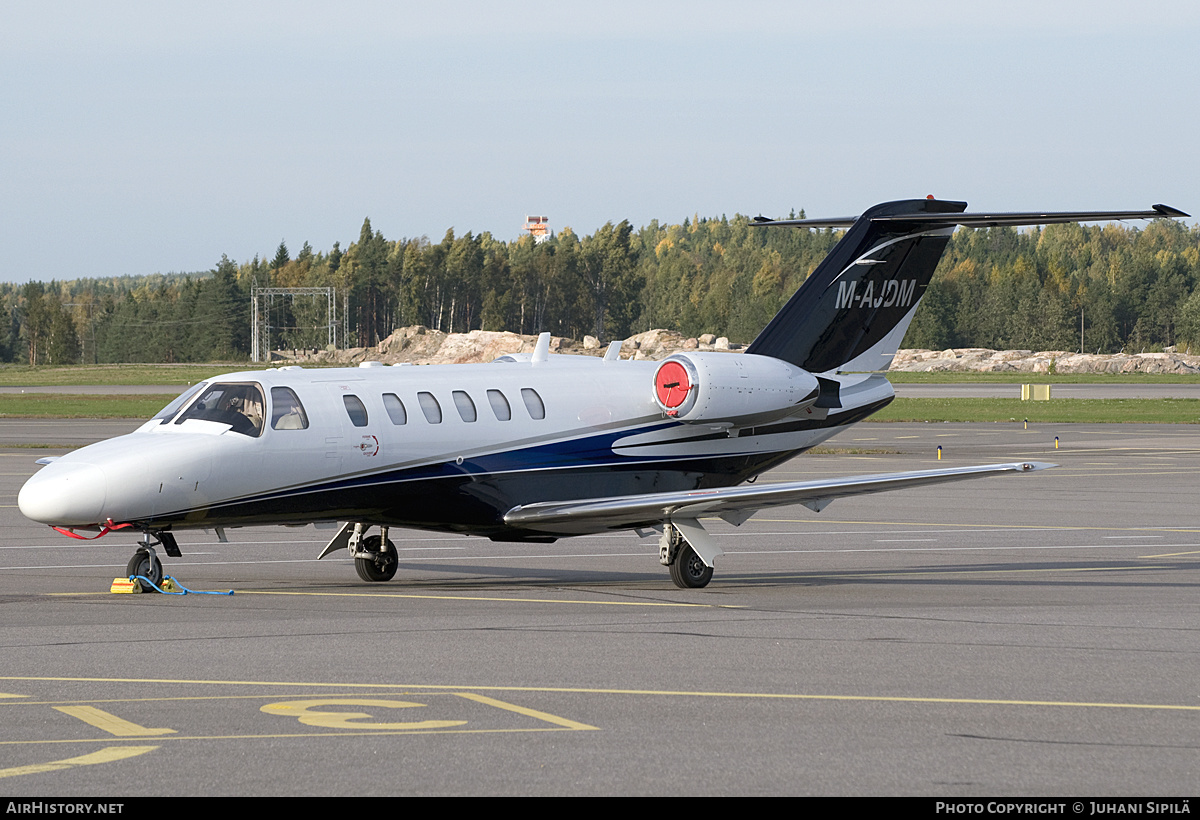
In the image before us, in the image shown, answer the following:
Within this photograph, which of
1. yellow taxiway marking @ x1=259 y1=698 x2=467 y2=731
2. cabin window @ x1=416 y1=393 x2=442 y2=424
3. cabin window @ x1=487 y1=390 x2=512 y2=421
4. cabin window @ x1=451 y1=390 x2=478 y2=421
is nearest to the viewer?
A: yellow taxiway marking @ x1=259 y1=698 x2=467 y2=731

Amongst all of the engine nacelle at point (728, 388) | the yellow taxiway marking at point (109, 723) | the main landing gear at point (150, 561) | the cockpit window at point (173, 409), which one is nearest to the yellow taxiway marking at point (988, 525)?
the engine nacelle at point (728, 388)

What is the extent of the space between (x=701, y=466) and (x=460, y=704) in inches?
429

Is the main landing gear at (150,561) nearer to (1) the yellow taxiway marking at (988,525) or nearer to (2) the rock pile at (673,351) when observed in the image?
(1) the yellow taxiway marking at (988,525)

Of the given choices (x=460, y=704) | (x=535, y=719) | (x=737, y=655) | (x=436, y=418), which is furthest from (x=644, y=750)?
(x=436, y=418)

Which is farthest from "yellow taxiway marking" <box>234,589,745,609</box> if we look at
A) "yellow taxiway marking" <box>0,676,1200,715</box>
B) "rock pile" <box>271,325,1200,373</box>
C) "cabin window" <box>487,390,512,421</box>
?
"rock pile" <box>271,325,1200,373</box>

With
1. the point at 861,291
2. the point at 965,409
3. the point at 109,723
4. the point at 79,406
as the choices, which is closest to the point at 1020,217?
the point at 861,291

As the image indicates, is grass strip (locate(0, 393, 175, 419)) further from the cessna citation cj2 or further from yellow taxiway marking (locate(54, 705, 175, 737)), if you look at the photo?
yellow taxiway marking (locate(54, 705, 175, 737))

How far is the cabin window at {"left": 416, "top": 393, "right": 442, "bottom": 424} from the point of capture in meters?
20.0

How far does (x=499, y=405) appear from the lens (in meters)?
20.6

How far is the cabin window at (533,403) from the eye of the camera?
2073 cm

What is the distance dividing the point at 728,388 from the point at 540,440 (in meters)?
2.88

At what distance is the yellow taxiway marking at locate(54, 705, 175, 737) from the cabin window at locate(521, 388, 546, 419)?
1015cm

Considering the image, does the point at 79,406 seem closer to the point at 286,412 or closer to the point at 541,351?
the point at 541,351

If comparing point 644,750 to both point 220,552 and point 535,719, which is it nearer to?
point 535,719
